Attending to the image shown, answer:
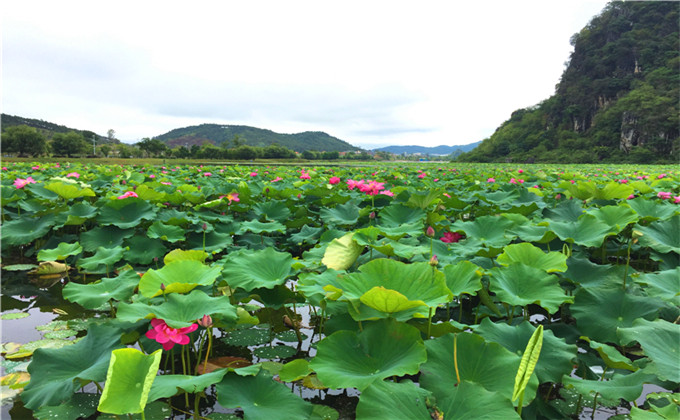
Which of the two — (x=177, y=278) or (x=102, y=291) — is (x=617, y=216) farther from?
(x=102, y=291)

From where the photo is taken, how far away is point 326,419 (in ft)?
3.99

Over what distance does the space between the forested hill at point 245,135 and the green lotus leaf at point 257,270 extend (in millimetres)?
121902

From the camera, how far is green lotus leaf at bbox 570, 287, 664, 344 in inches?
53.5

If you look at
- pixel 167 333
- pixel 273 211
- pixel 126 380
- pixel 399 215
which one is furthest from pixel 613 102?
pixel 126 380

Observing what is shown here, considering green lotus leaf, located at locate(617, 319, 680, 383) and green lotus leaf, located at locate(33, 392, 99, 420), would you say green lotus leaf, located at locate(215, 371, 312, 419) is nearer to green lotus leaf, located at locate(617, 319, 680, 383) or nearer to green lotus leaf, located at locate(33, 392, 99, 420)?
green lotus leaf, located at locate(33, 392, 99, 420)

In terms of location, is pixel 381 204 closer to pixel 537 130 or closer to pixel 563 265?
pixel 563 265

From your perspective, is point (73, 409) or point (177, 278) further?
point (177, 278)

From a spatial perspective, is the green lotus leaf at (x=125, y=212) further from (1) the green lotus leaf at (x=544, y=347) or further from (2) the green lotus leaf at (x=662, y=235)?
(2) the green lotus leaf at (x=662, y=235)

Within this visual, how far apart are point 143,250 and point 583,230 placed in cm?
311

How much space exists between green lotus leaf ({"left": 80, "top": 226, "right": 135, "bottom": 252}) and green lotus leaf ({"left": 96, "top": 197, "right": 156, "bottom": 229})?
77 millimetres

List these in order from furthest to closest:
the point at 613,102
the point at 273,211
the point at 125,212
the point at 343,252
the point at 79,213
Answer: the point at 613,102, the point at 273,211, the point at 79,213, the point at 125,212, the point at 343,252

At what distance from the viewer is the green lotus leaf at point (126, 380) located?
82 centimetres

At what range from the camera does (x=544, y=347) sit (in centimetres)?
118

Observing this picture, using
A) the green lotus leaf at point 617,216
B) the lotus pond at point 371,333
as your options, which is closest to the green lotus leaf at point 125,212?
the lotus pond at point 371,333
